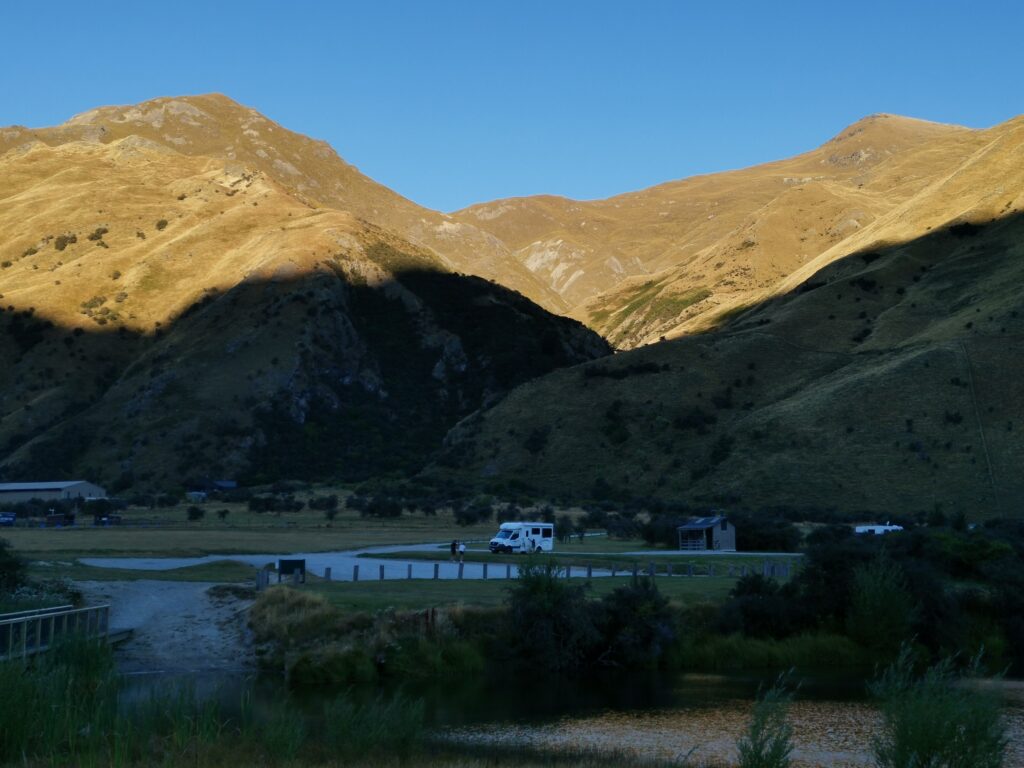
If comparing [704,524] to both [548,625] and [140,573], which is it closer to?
[548,625]

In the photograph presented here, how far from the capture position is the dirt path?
36.0 meters

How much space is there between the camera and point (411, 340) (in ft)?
514

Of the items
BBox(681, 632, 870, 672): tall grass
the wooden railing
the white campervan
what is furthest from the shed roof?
the wooden railing

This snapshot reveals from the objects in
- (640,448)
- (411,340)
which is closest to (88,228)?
(411,340)

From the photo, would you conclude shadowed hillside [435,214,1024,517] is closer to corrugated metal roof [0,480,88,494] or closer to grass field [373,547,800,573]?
grass field [373,547,800,573]

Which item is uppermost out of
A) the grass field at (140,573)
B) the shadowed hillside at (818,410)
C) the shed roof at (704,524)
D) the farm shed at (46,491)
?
the shadowed hillside at (818,410)

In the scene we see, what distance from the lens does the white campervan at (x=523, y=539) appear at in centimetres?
6175

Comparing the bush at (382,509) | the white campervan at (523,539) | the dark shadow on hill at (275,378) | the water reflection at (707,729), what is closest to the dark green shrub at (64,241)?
the dark shadow on hill at (275,378)

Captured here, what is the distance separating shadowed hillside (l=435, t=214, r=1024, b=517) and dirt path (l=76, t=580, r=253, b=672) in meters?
58.3

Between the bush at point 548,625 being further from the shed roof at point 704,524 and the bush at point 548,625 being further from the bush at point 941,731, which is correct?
the shed roof at point 704,524

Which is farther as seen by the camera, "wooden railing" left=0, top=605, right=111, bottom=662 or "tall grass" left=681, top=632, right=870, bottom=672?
"tall grass" left=681, top=632, right=870, bottom=672

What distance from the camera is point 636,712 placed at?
99.9ft

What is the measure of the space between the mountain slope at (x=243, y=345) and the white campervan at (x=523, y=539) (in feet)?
219

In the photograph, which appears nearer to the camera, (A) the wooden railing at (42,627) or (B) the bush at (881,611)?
(A) the wooden railing at (42,627)
